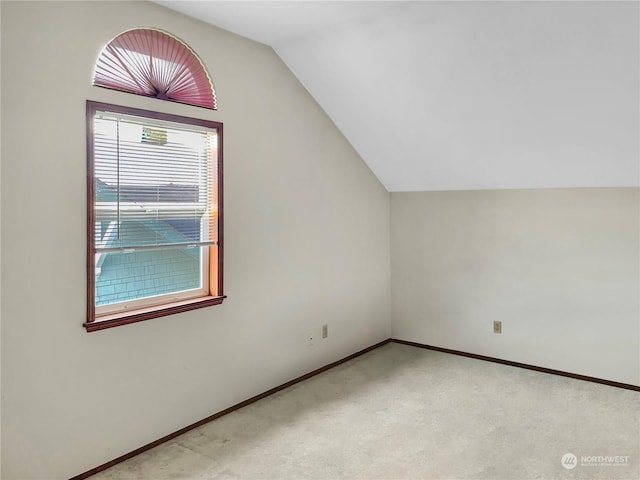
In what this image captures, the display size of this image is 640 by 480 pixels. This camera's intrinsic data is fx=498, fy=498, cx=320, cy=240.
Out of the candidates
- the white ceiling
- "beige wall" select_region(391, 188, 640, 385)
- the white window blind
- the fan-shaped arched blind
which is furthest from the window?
"beige wall" select_region(391, 188, 640, 385)

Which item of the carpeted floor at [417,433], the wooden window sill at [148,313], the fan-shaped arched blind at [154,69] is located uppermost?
the fan-shaped arched blind at [154,69]

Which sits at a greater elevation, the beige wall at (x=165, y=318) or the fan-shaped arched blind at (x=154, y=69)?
the fan-shaped arched blind at (x=154, y=69)

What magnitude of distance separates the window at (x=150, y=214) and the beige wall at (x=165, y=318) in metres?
0.08

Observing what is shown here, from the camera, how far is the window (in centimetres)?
256

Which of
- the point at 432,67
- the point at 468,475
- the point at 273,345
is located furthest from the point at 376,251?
the point at 468,475

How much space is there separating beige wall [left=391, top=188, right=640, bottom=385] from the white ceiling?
0.22 meters

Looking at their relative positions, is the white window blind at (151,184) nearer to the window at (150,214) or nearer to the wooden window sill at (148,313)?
the window at (150,214)

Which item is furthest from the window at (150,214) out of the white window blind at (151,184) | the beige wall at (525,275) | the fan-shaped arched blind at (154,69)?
the beige wall at (525,275)

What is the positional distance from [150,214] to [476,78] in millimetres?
2126

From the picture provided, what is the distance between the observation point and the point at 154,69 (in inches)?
109

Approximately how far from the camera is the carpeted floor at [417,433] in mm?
2559

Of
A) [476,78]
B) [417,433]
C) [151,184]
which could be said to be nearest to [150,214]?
[151,184]

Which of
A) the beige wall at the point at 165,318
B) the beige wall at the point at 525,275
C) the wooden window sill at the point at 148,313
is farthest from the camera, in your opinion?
the beige wall at the point at 525,275

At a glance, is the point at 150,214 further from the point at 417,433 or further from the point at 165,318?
the point at 417,433
